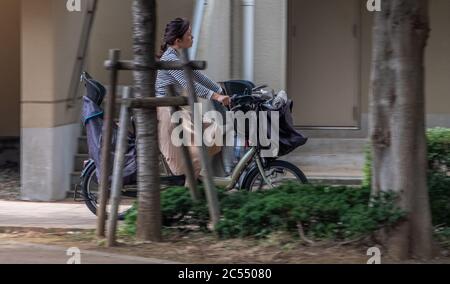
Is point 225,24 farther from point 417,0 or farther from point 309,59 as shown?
point 417,0

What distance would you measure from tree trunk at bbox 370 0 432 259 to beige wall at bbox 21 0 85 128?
182 inches

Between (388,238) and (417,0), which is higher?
(417,0)

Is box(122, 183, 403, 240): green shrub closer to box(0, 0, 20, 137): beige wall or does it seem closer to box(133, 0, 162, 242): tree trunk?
box(133, 0, 162, 242): tree trunk

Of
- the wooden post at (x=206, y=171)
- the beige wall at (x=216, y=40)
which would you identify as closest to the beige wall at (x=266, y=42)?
the beige wall at (x=216, y=40)

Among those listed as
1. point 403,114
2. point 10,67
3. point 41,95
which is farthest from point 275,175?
point 10,67

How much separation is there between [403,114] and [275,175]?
241 centimetres

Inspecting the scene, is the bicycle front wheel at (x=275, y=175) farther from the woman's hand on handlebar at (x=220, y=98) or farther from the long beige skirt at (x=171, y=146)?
the woman's hand on handlebar at (x=220, y=98)

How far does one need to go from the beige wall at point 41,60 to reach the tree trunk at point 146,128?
3078 mm

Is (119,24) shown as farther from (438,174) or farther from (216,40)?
(438,174)

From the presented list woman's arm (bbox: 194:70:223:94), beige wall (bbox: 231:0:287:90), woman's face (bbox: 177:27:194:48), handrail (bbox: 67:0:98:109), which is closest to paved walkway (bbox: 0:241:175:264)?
woman's arm (bbox: 194:70:223:94)

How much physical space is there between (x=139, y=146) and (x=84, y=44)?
3979mm

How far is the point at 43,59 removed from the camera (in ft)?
30.0

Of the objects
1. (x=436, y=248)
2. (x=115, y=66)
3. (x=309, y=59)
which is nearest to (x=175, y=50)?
(x=115, y=66)

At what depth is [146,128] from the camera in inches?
252
